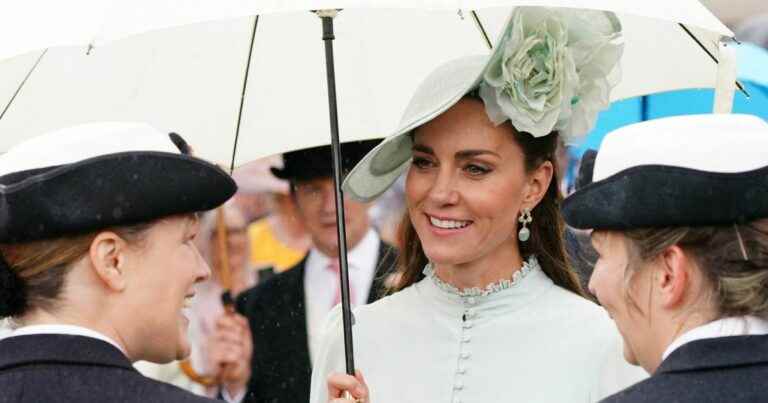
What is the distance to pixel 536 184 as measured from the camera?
4.61 meters

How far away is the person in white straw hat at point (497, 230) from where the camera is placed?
438 cm

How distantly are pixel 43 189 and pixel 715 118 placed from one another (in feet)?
4.81

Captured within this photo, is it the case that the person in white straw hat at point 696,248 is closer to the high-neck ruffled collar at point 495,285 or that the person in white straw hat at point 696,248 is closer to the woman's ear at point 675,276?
the woman's ear at point 675,276

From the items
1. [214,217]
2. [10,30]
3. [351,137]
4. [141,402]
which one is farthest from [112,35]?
[214,217]

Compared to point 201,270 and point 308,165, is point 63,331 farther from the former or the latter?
point 308,165

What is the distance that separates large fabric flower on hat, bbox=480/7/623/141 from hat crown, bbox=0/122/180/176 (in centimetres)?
112

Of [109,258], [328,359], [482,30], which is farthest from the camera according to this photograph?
[482,30]

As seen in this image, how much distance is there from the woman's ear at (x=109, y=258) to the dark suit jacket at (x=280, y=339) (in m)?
3.21

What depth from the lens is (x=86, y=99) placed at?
188 inches

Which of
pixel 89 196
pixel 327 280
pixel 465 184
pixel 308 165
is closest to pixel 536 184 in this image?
pixel 465 184

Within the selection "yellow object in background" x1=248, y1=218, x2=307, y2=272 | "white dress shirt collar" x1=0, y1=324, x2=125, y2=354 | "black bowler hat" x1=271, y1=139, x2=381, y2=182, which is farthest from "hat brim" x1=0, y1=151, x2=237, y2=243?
"yellow object in background" x1=248, y1=218, x2=307, y2=272

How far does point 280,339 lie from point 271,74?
88.2 inches

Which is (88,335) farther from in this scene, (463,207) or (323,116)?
(323,116)

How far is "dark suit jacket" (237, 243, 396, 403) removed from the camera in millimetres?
6902
